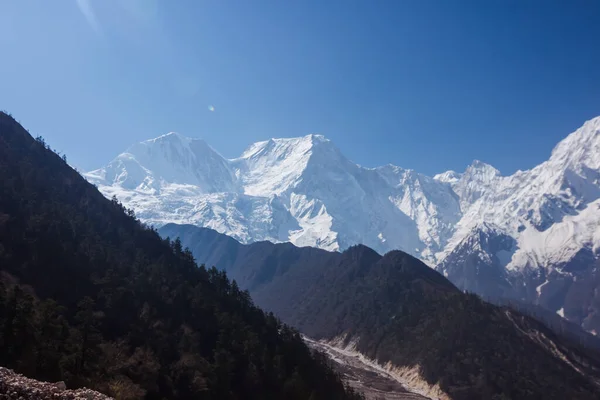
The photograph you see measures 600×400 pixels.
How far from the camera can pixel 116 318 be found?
13125 cm

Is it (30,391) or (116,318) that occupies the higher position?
(30,391)

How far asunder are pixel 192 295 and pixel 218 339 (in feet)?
79.6


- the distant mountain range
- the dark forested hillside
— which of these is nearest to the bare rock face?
the distant mountain range

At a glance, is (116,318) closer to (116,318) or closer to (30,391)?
(116,318)

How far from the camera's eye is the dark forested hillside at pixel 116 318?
306 feet

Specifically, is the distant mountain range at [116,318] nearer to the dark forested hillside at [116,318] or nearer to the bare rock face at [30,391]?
the dark forested hillside at [116,318]

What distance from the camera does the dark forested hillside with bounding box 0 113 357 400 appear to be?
93375mm

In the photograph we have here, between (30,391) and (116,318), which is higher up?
(30,391)

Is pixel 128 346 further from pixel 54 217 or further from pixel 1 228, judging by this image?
pixel 54 217

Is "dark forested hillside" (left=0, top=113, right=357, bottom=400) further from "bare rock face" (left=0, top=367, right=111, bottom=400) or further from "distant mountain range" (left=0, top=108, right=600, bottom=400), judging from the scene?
"bare rock face" (left=0, top=367, right=111, bottom=400)

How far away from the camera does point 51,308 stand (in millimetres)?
107688

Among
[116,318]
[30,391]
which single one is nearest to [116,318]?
[116,318]

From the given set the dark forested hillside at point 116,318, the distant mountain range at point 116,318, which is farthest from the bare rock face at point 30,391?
the dark forested hillside at point 116,318

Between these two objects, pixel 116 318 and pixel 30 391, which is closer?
pixel 30 391
